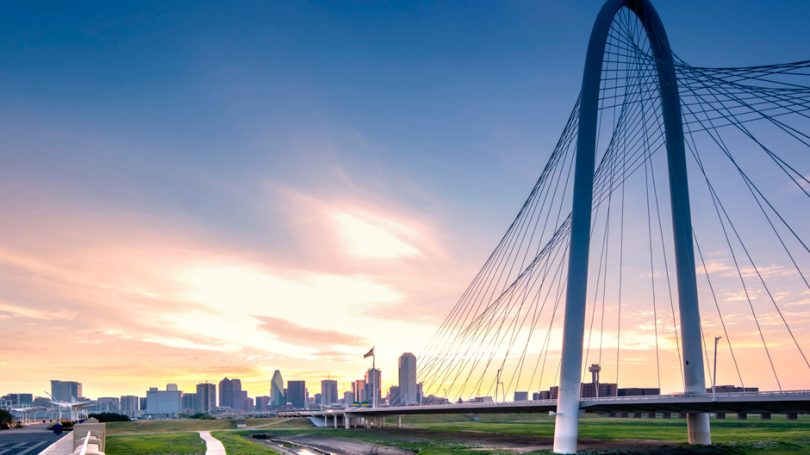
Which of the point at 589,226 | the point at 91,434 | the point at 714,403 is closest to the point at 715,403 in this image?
the point at 714,403

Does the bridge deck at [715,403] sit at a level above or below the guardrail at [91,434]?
above

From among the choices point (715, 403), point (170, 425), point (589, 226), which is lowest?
point (170, 425)

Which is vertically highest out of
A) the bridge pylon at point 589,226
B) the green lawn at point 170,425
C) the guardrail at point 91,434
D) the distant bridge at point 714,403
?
the bridge pylon at point 589,226

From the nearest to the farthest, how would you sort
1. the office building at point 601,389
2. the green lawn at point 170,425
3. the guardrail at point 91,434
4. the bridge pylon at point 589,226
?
the guardrail at point 91,434, the bridge pylon at point 589,226, the green lawn at point 170,425, the office building at point 601,389

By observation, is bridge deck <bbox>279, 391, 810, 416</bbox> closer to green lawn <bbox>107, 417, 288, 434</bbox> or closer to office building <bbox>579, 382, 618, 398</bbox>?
green lawn <bbox>107, 417, 288, 434</bbox>

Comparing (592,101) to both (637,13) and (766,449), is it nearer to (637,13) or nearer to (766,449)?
(637,13)

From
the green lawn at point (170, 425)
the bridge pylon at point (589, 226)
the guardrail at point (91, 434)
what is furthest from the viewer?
the green lawn at point (170, 425)

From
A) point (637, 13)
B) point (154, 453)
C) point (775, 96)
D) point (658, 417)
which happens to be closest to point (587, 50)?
point (637, 13)

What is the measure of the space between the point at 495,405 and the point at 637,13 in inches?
1254

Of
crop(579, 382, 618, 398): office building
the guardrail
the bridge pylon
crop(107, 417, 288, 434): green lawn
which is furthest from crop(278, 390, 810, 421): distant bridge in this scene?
crop(579, 382, 618, 398): office building

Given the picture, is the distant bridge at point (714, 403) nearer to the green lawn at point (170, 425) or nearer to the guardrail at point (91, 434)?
the guardrail at point (91, 434)

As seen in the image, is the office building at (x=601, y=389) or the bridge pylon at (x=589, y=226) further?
the office building at (x=601, y=389)

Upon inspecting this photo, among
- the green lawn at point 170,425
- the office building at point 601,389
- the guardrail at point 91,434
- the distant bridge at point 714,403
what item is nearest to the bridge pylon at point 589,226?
the distant bridge at point 714,403

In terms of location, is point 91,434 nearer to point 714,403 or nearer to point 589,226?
point 589,226
